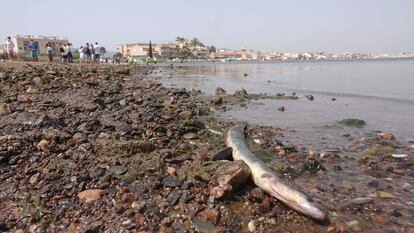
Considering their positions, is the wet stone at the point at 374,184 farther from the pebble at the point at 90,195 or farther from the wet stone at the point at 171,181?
the pebble at the point at 90,195

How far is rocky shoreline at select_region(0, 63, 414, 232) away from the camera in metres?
4.14

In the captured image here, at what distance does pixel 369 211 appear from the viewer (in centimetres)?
455

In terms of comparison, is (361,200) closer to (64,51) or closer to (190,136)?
(190,136)

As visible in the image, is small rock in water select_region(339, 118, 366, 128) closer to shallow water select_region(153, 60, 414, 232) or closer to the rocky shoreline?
shallow water select_region(153, 60, 414, 232)

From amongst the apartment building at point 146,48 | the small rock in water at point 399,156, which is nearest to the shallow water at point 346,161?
the small rock in water at point 399,156

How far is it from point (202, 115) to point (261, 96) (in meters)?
7.22

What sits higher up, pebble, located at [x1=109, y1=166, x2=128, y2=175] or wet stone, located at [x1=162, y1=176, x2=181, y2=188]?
pebble, located at [x1=109, y1=166, x2=128, y2=175]

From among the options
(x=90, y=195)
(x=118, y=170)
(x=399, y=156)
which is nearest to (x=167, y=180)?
(x=118, y=170)

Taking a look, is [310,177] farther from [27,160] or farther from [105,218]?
[27,160]

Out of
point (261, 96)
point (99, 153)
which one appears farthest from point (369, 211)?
point (261, 96)

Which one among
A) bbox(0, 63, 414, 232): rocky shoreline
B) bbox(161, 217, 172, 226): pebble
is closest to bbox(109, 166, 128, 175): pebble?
bbox(0, 63, 414, 232): rocky shoreline

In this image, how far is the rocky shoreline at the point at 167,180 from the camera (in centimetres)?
414

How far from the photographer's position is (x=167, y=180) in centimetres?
496

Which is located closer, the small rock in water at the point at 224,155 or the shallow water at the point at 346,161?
the shallow water at the point at 346,161
